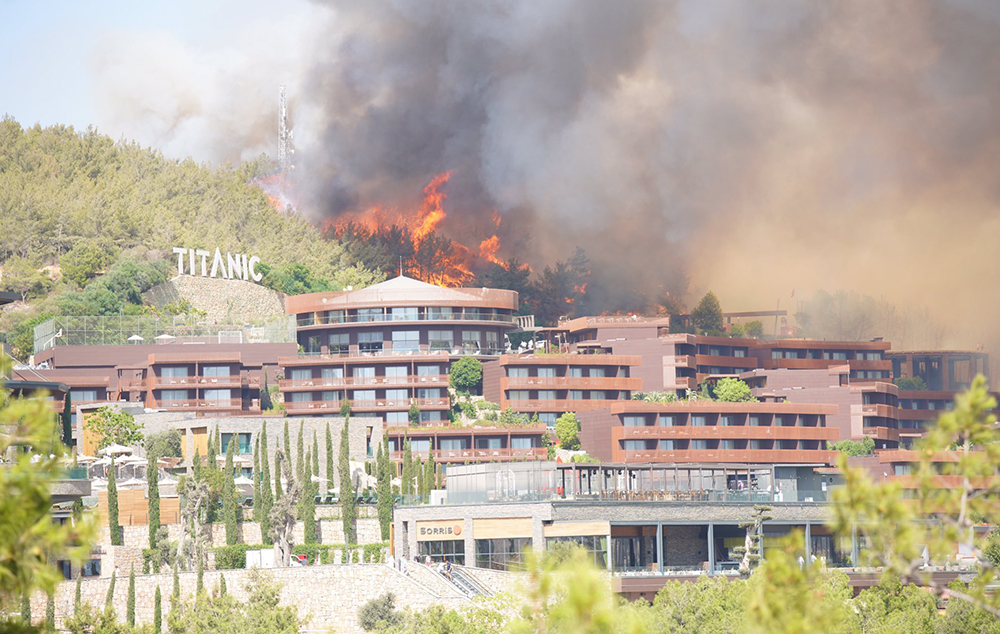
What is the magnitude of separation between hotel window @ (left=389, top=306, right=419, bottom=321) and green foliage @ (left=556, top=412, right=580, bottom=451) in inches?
889

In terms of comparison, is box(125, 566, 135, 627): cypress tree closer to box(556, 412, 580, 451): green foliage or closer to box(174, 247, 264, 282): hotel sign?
box(556, 412, 580, 451): green foliage

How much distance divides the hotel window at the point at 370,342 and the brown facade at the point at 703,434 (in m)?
24.1

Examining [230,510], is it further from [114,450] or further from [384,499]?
[114,450]

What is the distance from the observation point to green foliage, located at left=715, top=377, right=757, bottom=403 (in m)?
151

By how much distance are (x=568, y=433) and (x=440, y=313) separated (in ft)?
77.9

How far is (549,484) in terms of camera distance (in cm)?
9625

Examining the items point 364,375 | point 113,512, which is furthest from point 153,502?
point 364,375

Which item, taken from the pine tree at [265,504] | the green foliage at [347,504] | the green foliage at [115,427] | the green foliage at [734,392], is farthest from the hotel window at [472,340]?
the green foliage at [347,504]

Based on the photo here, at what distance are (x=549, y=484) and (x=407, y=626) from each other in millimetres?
23109

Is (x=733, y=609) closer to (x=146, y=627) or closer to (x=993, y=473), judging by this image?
(x=146, y=627)

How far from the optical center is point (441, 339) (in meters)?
159

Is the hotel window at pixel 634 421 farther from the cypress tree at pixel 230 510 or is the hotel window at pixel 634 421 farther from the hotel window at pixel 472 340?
the cypress tree at pixel 230 510

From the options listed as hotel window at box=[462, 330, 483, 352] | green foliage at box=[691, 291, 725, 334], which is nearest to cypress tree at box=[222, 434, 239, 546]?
hotel window at box=[462, 330, 483, 352]

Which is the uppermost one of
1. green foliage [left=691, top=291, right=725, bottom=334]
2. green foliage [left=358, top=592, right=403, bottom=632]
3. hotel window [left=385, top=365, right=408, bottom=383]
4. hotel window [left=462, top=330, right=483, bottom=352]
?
green foliage [left=691, top=291, right=725, bottom=334]
